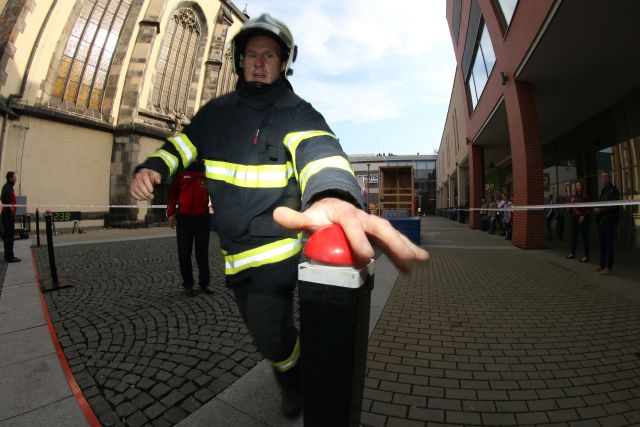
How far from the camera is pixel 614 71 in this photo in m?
8.00

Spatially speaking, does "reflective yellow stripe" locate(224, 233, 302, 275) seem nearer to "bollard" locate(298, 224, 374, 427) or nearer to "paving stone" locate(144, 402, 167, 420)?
"bollard" locate(298, 224, 374, 427)

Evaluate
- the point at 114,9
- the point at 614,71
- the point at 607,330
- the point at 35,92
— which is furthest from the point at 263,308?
the point at 114,9

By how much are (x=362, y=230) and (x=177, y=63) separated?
79.2 feet

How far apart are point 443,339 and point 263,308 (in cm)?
222

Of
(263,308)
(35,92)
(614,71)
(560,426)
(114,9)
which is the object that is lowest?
(560,426)

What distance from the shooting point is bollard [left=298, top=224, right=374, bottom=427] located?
2.06 ft

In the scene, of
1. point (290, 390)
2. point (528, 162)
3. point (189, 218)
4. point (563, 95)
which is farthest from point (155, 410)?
point (563, 95)

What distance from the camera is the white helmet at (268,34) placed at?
1.66 meters

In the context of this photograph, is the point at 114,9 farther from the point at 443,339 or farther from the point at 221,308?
the point at 443,339

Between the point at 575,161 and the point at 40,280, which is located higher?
the point at 575,161

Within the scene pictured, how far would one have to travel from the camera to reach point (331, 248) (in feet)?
2.11

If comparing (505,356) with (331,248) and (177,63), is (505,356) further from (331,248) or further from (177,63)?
(177,63)

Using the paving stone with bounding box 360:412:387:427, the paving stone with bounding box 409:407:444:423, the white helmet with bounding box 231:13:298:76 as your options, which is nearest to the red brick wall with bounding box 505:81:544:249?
the paving stone with bounding box 409:407:444:423

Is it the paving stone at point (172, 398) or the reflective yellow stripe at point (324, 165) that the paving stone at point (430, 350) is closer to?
the paving stone at point (172, 398)
